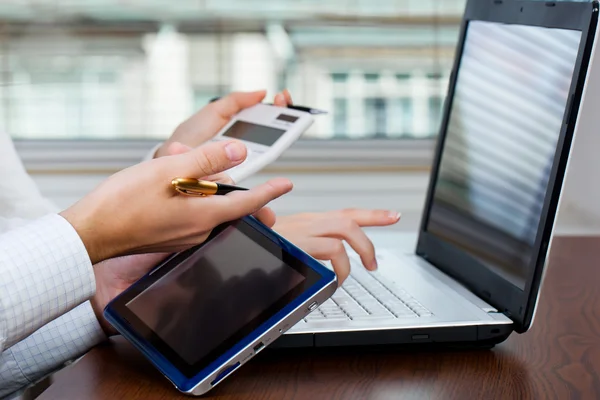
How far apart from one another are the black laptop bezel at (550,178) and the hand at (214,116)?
0.40m

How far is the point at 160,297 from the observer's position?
0.73m

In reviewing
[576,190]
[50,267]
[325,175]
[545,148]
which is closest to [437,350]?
[545,148]

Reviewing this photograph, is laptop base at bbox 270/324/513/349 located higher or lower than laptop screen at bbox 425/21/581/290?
lower

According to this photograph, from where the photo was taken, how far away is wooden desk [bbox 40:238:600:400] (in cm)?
67

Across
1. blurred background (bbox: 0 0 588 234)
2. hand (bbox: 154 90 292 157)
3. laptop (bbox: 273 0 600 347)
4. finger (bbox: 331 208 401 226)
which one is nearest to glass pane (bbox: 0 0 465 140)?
blurred background (bbox: 0 0 588 234)

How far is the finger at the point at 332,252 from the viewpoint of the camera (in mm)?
824

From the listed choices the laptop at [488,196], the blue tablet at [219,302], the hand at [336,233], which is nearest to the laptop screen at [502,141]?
the laptop at [488,196]

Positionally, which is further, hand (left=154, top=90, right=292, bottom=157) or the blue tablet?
hand (left=154, top=90, right=292, bottom=157)

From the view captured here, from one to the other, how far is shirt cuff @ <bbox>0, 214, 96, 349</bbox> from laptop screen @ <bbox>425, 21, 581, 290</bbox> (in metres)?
0.40

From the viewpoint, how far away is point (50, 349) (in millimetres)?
854

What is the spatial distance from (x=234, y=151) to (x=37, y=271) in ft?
0.60

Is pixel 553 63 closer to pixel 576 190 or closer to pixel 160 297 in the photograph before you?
pixel 160 297

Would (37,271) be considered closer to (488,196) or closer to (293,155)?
(488,196)

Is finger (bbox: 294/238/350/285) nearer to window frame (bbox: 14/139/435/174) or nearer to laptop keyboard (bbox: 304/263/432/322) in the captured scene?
laptop keyboard (bbox: 304/263/432/322)
